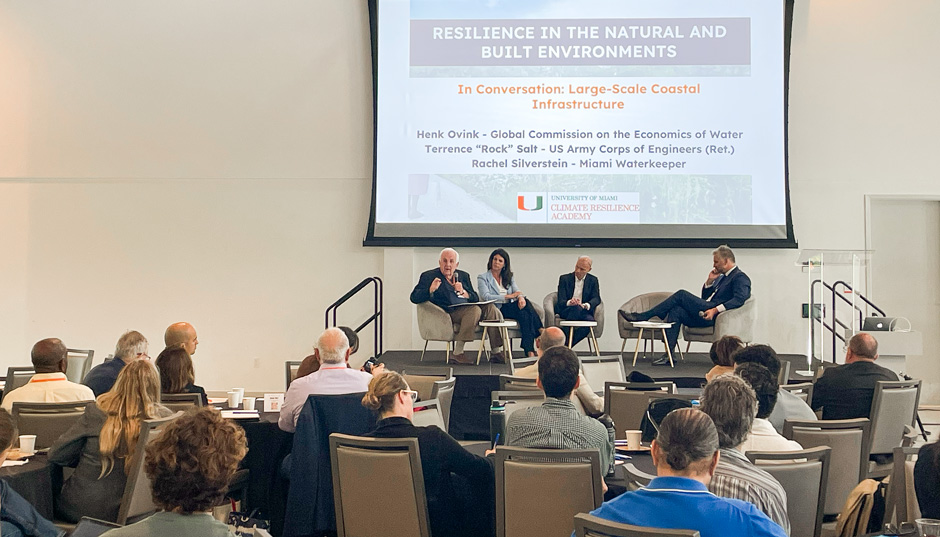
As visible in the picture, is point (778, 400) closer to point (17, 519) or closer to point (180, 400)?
point (180, 400)

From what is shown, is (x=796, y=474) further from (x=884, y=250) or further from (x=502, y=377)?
(x=884, y=250)

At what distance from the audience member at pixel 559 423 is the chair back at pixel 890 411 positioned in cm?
223

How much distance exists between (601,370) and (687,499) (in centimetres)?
409

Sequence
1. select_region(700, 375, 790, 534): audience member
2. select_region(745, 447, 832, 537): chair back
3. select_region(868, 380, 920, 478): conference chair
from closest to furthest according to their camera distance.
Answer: select_region(700, 375, 790, 534): audience member < select_region(745, 447, 832, 537): chair back < select_region(868, 380, 920, 478): conference chair

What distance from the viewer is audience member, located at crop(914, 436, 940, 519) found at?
7.83ft

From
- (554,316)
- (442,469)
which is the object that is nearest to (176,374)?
(442,469)

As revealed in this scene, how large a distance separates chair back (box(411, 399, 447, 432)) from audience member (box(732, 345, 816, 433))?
57.5 inches

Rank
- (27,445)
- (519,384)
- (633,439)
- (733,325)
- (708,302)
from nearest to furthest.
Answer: (27,445)
(633,439)
(519,384)
(733,325)
(708,302)

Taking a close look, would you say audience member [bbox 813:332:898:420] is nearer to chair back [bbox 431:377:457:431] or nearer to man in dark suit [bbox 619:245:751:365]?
chair back [bbox 431:377:457:431]

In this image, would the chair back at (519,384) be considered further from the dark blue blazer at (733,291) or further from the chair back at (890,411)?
the dark blue blazer at (733,291)

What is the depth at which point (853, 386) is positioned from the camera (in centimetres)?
497

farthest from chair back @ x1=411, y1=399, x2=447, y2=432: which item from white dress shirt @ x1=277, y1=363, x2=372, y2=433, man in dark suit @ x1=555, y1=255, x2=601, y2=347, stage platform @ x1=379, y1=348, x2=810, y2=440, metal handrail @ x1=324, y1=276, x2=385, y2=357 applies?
metal handrail @ x1=324, y1=276, x2=385, y2=357

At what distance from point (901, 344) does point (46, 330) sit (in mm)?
8965

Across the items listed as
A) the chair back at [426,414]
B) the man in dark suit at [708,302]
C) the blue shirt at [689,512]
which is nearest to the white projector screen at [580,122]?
the man in dark suit at [708,302]
